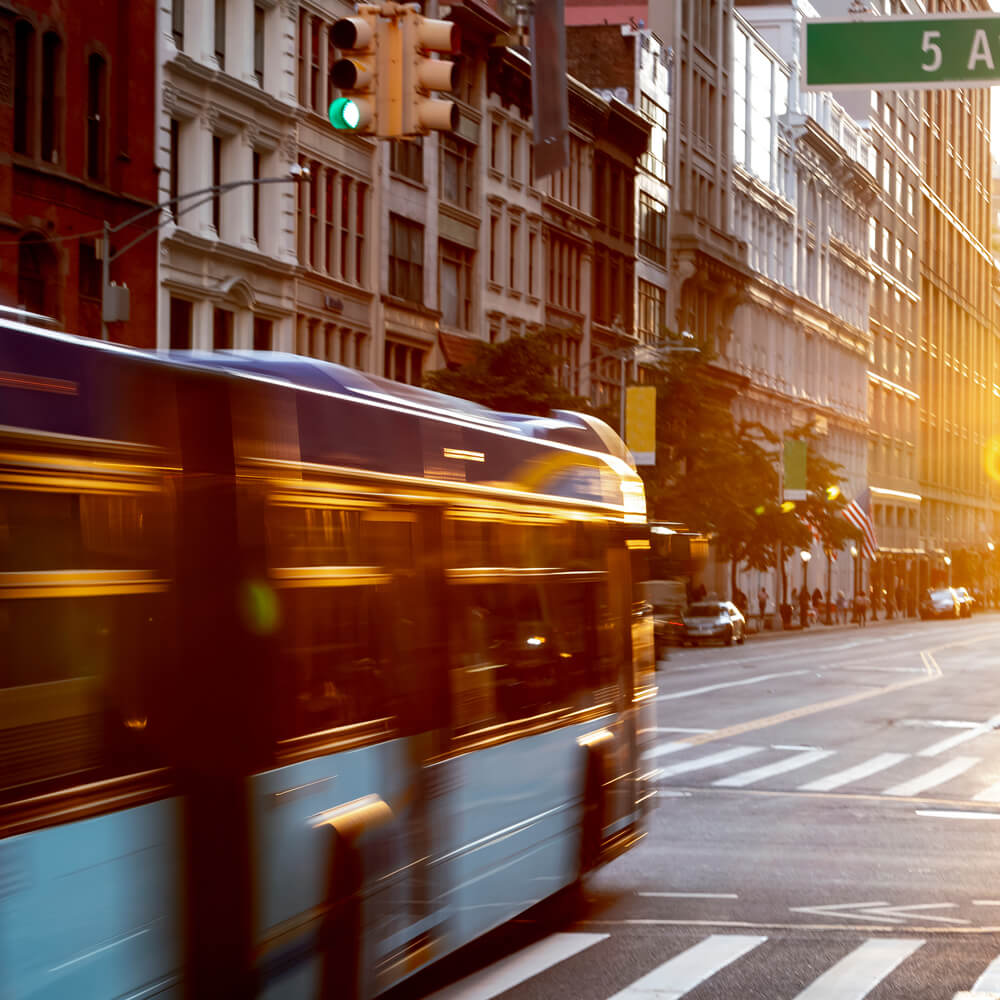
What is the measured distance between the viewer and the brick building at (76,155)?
36.0 metres

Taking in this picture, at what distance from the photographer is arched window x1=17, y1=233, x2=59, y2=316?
3631 centimetres

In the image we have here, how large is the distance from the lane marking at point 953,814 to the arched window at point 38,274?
22.8 meters

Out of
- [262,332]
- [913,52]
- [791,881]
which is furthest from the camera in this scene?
[262,332]

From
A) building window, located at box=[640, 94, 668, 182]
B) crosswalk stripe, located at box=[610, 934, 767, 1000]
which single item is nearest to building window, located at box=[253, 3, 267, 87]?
building window, located at box=[640, 94, 668, 182]

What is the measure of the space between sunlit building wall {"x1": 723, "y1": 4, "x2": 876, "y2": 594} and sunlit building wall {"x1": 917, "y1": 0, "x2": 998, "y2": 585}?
70.3 ft

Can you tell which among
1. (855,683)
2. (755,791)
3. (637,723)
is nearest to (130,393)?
(637,723)

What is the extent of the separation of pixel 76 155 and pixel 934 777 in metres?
22.9

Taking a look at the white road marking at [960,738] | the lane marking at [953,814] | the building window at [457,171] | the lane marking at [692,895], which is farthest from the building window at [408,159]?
the lane marking at [692,895]

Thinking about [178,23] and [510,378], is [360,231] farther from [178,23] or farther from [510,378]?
[178,23]

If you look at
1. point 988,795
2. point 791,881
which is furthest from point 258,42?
point 791,881

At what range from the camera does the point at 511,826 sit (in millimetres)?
10320

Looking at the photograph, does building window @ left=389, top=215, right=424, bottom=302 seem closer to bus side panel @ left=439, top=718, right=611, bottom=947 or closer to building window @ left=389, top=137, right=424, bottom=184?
building window @ left=389, top=137, right=424, bottom=184

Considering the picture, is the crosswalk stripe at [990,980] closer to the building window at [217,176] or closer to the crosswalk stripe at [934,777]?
the crosswalk stripe at [934,777]

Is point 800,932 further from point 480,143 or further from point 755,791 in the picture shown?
point 480,143
